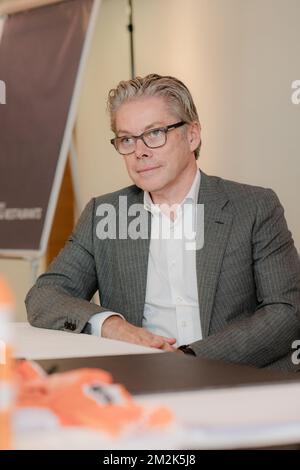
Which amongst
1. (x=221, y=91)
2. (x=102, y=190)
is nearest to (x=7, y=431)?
(x=221, y=91)

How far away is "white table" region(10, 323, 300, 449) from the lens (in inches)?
32.3

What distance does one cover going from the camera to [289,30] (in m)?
3.53

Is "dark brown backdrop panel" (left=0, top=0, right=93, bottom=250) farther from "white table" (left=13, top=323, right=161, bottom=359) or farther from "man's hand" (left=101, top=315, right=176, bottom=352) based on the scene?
"white table" (left=13, top=323, right=161, bottom=359)

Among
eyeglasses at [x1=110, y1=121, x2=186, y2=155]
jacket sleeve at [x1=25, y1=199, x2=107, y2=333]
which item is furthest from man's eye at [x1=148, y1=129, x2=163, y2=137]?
jacket sleeve at [x1=25, y1=199, x2=107, y2=333]

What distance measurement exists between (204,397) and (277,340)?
103 cm

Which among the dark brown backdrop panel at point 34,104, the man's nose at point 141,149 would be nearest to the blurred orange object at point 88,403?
the man's nose at point 141,149

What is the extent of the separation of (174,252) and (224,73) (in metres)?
1.89

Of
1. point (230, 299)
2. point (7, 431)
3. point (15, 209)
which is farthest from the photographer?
point (15, 209)

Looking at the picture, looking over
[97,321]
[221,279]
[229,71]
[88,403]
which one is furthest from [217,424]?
[229,71]

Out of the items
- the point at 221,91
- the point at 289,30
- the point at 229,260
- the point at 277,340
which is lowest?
the point at 277,340

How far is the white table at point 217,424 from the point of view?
2.69 feet

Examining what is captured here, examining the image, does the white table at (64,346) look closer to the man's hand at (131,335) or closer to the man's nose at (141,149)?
the man's hand at (131,335)

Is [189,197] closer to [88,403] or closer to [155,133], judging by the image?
[155,133]
